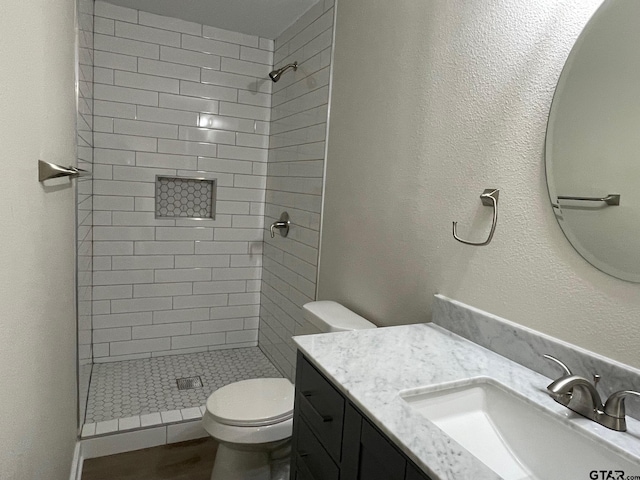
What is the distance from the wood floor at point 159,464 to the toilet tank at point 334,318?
0.90 meters

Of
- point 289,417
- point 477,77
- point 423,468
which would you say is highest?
point 477,77

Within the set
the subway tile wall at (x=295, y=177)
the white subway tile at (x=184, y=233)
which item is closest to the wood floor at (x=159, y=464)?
the subway tile wall at (x=295, y=177)

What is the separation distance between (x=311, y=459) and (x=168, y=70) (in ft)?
8.31

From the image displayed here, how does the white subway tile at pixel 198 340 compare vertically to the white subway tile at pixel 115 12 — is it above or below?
below

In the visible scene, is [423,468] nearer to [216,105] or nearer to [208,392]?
[208,392]

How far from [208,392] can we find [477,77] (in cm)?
218

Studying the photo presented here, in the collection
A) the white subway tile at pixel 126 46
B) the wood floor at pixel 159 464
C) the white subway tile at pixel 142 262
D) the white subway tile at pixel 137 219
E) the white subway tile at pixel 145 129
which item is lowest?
the wood floor at pixel 159 464

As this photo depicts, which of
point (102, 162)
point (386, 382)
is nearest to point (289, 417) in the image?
point (386, 382)

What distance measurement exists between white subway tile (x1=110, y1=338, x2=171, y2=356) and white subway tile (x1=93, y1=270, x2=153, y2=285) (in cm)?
41

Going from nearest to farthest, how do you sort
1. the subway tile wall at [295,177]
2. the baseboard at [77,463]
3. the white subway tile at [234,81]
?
the baseboard at [77,463], the subway tile wall at [295,177], the white subway tile at [234,81]

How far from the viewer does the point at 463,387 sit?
1.06 metres

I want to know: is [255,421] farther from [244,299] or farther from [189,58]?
[189,58]

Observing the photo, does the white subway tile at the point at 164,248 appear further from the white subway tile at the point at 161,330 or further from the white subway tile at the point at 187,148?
the white subway tile at the point at 187,148

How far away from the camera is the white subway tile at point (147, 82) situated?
2736 millimetres
